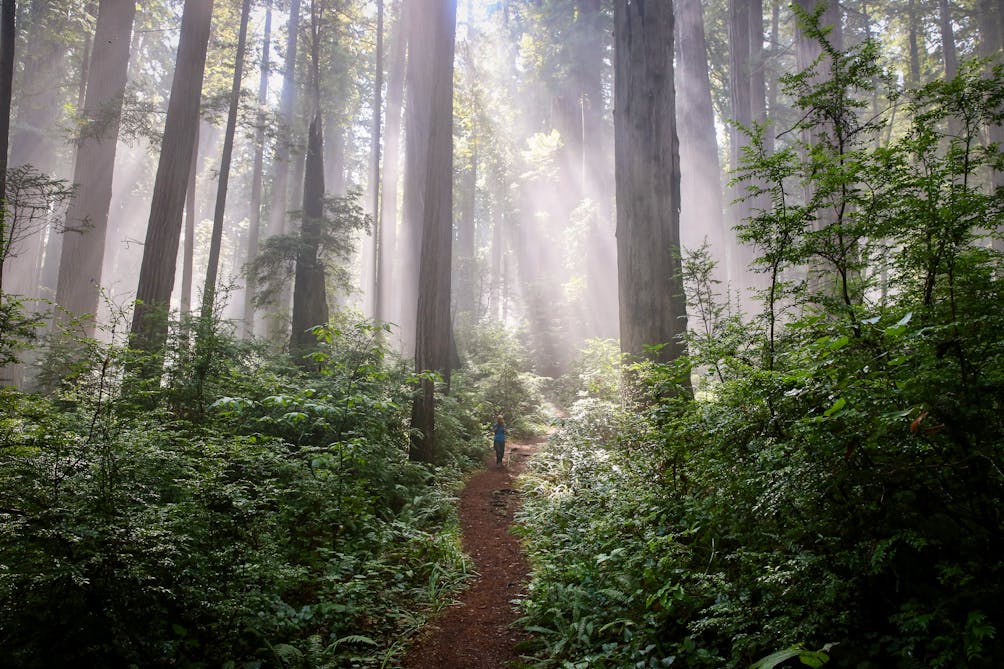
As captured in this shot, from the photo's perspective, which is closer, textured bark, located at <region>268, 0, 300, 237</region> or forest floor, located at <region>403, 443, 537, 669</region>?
forest floor, located at <region>403, 443, 537, 669</region>

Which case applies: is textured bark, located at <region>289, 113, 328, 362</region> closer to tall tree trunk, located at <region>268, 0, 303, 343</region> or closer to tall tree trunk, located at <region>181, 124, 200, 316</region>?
tall tree trunk, located at <region>181, 124, 200, 316</region>

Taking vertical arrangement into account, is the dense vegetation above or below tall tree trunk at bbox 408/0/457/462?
below

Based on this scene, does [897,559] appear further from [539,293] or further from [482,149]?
[482,149]

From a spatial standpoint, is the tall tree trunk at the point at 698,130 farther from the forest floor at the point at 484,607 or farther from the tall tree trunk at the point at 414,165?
the forest floor at the point at 484,607

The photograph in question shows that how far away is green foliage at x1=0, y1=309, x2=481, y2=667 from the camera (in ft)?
8.32

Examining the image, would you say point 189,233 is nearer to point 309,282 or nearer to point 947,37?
point 309,282

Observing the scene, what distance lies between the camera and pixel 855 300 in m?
4.39

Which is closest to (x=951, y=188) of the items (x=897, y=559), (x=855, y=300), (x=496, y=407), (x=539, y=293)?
(x=855, y=300)

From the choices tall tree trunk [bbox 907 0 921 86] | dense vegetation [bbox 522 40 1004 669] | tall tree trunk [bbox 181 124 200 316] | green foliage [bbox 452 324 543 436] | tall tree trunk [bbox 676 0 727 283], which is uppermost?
tall tree trunk [bbox 907 0 921 86]

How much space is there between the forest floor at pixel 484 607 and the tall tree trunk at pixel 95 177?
39.3ft

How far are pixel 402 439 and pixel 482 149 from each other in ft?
80.0

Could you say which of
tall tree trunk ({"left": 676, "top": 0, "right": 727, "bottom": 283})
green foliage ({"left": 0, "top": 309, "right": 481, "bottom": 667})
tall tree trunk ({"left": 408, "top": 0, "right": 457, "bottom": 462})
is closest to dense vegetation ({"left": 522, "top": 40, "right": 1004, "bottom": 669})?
Result: green foliage ({"left": 0, "top": 309, "right": 481, "bottom": 667})

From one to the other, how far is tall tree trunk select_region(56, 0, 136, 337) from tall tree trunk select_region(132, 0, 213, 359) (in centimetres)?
314

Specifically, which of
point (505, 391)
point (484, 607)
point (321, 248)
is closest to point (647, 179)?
point (484, 607)
